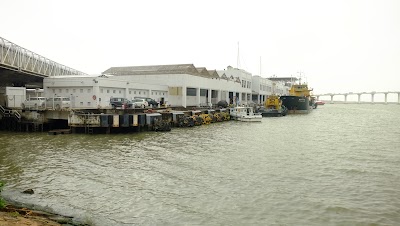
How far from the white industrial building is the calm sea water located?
1590 cm

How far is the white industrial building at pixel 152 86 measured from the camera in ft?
128

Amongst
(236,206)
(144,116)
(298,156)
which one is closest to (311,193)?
(236,206)

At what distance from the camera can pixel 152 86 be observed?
48906mm

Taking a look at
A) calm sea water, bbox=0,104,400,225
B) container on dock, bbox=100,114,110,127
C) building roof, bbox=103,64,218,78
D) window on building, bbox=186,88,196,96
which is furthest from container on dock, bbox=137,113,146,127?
building roof, bbox=103,64,218,78

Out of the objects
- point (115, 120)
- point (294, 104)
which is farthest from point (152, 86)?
point (294, 104)

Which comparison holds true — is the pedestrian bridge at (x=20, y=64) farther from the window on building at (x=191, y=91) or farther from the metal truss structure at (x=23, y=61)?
the window on building at (x=191, y=91)

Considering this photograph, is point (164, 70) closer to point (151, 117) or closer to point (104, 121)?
point (151, 117)

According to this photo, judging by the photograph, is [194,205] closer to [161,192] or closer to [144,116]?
[161,192]

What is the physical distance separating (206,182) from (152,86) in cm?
3701

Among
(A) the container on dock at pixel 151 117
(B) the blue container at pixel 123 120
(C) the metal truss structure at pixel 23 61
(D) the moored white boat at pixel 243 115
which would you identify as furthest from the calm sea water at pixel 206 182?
(D) the moored white boat at pixel 243 115

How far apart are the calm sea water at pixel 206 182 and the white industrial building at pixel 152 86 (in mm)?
15896

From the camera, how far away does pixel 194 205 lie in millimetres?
10656

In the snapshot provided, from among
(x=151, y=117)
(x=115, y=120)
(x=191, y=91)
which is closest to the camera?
(x=115, y=120)

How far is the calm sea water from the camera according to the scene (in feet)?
32.6
